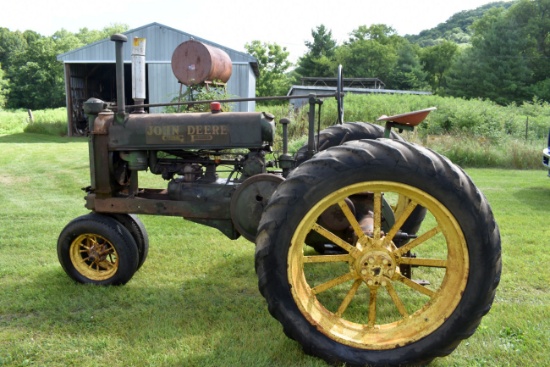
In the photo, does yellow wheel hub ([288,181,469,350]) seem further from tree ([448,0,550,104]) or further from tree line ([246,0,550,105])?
tree ([448,0,550,104])

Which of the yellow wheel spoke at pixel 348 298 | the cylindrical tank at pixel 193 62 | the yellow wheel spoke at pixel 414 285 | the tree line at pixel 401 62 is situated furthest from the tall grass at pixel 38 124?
the yellow wheel spoke at pixel 414 285

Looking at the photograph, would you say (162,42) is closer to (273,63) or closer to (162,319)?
(162,319)

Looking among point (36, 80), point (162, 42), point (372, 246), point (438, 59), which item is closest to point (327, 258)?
point (372, 246)

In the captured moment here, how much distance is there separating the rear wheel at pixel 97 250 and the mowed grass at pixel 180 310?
114 mm

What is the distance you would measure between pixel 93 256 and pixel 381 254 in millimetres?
2365

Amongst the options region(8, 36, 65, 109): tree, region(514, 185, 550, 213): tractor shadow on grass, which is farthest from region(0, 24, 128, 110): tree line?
region(514, 185, 550, 213): tractor shadow on grass

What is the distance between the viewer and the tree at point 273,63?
54.3m

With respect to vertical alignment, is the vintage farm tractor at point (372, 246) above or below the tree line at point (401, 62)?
below

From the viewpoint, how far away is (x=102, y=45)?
19.8 metres

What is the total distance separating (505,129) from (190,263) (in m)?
13.4

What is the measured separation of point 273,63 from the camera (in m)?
56.8

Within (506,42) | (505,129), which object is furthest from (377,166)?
(506,42)

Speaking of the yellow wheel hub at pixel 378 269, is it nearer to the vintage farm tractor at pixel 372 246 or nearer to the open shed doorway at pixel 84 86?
the vintage farm tractor at pixel 372 246

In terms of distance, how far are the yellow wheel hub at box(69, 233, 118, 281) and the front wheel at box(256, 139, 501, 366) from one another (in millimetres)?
1814
